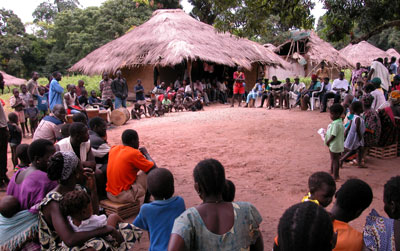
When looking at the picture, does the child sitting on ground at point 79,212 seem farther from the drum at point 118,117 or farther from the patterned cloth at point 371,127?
the drum at point 118,117

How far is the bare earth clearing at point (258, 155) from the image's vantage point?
4.43 m

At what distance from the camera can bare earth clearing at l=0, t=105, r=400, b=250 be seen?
4.43m

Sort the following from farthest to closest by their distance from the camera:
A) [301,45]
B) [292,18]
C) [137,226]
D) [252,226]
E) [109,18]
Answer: [109,18] → [301,45] → [292,18] → [137,226] → [252,226]

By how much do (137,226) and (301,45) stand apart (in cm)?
2515

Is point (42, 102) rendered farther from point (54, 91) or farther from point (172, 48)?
point (172, 48)

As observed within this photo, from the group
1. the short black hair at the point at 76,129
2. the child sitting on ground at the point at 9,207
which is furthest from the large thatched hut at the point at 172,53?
the child sitting on ground at the point at 9,207

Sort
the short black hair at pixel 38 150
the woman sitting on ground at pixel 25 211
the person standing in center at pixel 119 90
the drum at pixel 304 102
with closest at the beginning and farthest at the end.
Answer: the woman sitting on ground at pixel 25 211 < the short black hair at pixel 38 150 < the person standing in center at pixel 119 90 < the drum at pixel 304 102

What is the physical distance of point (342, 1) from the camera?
22.1 feet

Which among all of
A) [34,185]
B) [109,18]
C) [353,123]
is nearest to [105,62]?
[109,18]

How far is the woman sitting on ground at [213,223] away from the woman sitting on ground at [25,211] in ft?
4.50

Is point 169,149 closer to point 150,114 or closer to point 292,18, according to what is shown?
point 292,18

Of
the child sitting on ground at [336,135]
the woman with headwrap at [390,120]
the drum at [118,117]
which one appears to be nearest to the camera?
the child sitting on ground at [336,135]

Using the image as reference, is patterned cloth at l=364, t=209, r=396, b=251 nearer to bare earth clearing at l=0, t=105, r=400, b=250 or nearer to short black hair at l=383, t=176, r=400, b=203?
short black hair at l=383, t=176, r=400, b=203

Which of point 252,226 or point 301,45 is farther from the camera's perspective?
point 301,45
